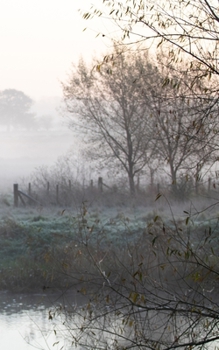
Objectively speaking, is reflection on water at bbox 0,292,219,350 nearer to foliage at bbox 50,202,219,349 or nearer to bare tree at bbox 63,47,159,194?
foliage at bbox 50,202,219,349

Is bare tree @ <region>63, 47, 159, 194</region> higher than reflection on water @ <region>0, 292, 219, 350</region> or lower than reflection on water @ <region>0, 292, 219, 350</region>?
higher

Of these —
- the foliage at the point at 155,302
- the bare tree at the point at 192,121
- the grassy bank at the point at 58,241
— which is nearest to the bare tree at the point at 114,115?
the grassy bank at the point at 58,241

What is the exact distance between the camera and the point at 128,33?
655 cm

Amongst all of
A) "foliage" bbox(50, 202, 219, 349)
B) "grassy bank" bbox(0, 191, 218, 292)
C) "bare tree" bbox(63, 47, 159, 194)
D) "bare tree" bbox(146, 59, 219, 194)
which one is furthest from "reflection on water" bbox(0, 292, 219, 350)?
"bare tree" bbox(63, 47, 159, 194)

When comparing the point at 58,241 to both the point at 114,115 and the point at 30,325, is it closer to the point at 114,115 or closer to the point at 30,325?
the point at 30,325

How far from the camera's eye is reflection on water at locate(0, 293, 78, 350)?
11593 millimetres

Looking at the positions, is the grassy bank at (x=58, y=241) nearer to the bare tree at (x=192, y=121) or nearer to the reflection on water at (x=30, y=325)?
the reflection on water at (x=30, y=325)

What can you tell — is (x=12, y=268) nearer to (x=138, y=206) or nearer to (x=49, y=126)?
(x=138, y=206)

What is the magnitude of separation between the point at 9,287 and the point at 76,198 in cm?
1011

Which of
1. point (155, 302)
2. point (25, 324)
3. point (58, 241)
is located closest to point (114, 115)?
point (58, 241)

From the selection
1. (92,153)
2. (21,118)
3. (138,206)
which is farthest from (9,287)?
(21,118)

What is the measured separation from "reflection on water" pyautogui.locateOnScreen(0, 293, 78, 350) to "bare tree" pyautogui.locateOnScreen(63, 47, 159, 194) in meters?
12.8

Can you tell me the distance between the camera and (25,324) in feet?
42.3

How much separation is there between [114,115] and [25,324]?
1552 cm
